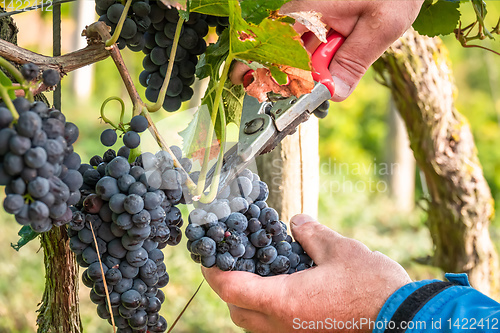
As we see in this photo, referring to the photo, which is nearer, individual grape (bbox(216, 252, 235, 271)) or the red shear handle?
individual grape (bbox(216, 252, 235, 271))

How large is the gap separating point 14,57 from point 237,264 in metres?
0.52

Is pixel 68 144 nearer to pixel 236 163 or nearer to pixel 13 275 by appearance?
pixel 236 163

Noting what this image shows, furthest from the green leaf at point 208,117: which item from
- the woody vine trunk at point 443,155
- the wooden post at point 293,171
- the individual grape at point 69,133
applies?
the woody vine trunk at point 443,155

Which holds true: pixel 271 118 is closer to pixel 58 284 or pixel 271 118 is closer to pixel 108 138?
pixel 108 138

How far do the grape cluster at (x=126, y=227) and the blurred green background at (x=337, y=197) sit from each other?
35cm

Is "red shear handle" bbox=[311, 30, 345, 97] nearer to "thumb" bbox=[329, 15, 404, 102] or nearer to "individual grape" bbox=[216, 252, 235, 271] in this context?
"thumb" bbox=[329, 15, 404, 102]

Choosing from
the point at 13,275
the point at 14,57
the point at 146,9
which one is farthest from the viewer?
the point at 13,275

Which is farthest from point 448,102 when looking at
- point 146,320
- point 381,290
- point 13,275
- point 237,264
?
point 13,275

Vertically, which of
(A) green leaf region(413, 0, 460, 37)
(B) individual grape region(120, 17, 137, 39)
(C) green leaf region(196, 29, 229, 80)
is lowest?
(C) green leaf region(196, 29, 229, 80)

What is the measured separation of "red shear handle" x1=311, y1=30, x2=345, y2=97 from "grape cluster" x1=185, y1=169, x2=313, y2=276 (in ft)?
0.88

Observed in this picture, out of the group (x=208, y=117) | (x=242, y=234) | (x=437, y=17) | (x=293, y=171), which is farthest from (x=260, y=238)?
(x=437, y=17)

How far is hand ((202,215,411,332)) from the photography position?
0.83 meters

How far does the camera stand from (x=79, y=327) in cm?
101

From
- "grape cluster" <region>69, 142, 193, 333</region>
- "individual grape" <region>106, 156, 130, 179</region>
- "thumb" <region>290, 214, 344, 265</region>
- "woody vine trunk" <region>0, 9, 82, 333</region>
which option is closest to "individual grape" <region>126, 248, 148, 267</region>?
"grape cluster" <region>69, 142, 193, 333</region>
